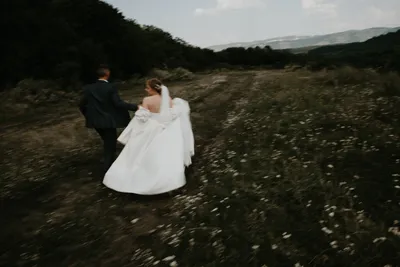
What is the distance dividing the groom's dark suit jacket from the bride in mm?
408

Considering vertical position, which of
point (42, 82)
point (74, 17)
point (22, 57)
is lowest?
point (42, 82)

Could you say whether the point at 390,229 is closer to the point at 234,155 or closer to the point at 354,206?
the point at 354,206

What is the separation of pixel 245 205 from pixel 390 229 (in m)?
2.32

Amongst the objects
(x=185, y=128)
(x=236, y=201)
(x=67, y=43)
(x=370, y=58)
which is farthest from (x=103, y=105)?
(x=370, y=58)

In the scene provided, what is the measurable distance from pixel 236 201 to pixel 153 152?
2085 mm

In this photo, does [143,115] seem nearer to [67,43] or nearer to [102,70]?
[102,70]

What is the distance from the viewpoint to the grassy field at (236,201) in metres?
5.44

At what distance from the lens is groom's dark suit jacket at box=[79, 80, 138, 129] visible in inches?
355

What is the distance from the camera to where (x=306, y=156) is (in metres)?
9.09

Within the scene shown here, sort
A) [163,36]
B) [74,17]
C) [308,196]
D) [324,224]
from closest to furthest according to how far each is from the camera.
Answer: [324,224] < [308,196] < [74,17] < [163,36]

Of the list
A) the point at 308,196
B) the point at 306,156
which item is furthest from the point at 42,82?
the point at 308,196

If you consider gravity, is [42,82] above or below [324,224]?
above

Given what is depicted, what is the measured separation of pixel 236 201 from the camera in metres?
7.11

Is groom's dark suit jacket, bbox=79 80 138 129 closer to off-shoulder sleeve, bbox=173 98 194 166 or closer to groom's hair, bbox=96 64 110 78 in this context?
groom's hair, bbox=96 64 110 78
